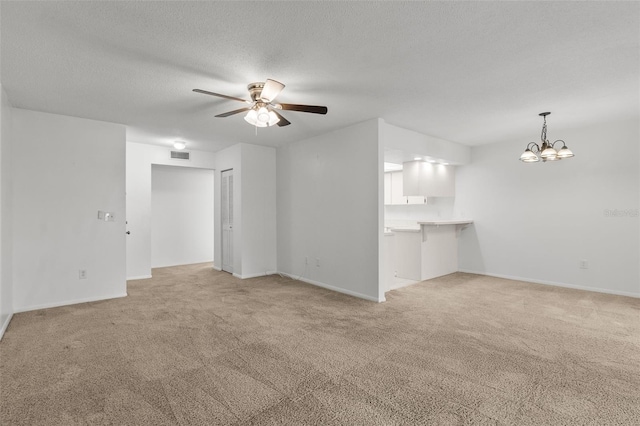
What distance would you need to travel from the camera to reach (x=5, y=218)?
3.56 m

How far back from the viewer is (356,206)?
4.79m

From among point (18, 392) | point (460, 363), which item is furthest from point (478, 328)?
point (18, 392)

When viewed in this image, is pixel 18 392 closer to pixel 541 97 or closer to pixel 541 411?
pixel 541 411

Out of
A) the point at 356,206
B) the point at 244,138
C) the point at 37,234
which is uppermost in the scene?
the point at 244,138

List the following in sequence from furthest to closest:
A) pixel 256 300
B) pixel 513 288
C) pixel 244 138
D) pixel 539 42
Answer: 1. pixel 244 138
2. pixel 513 288
3. pixel 256 300
4. pixel 539 42

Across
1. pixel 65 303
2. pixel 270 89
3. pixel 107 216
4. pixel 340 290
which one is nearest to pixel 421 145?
pixel 340 290

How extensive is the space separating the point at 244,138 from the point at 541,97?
4431 mm

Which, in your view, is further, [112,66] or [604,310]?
[604,310]

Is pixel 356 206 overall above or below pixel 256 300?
above

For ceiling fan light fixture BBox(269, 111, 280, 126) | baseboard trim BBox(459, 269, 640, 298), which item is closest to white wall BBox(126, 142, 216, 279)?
ceiling fan light fixture BBox(269, 111, 280, 126)

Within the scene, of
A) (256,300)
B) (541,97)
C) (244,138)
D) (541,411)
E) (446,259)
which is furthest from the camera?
(446,259)

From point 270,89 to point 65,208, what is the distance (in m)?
3.56

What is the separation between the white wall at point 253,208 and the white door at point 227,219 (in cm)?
24

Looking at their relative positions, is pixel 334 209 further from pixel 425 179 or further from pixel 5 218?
pixel 5 218
